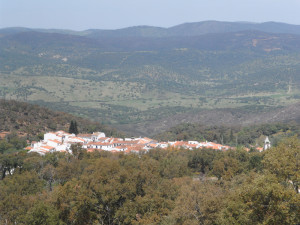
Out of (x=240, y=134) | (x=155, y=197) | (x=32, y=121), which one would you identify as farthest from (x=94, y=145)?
(x=155, y=197)

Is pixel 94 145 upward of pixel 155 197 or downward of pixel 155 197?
downward

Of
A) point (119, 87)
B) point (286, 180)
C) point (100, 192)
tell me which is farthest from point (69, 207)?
point (119, 87)

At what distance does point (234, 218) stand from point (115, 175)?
10235 mm

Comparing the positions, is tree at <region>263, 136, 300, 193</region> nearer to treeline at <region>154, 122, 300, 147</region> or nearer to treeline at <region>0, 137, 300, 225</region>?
treeline at <region>0, 137, 300, 225</region>

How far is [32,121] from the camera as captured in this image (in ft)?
243

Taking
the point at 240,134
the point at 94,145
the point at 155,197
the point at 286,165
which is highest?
the point at 286,165

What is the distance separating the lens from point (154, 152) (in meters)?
47.7

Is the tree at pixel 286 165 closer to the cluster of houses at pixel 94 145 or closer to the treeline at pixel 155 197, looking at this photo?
the treeline at pixel 155 197

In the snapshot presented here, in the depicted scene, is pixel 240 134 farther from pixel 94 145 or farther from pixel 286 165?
pixel 286 165

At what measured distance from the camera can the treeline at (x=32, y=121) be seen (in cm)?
6869

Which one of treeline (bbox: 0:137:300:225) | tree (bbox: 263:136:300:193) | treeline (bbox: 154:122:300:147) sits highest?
tree (bbox: 263:136:300:193)

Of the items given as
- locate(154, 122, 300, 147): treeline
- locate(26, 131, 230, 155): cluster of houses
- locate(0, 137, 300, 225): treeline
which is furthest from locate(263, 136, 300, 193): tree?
locate(154, 122, 300, 147): treeline

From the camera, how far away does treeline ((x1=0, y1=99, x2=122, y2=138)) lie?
2704 inches

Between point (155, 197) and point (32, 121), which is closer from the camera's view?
point (155, 197)
